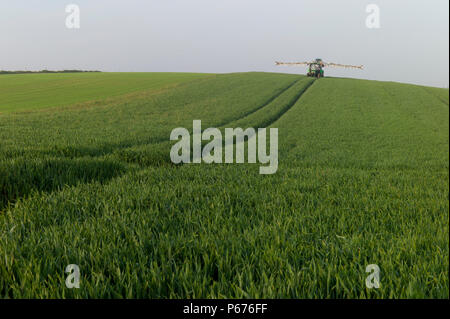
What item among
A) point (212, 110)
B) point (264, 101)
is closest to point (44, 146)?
point (212, 110)

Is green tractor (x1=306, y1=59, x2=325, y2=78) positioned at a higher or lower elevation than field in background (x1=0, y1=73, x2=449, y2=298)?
higher

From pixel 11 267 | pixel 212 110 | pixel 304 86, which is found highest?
pixel 304 86

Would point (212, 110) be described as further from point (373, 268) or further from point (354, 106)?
point (373, 268)

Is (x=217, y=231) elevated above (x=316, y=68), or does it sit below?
below

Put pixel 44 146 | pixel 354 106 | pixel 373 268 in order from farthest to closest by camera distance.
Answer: pixel 354 106 → pixel 44 146 → pixel 373 268

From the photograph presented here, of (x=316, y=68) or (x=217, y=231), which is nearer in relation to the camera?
(x=217, y=231)

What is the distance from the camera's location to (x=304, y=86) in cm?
4444

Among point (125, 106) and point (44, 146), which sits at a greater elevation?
point (125, 106)

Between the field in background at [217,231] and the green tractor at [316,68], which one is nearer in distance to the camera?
the field in background at [217,231]

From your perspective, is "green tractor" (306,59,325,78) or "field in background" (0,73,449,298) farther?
"green tractor" (306,59,325,78)

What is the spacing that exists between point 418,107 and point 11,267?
35189 mm

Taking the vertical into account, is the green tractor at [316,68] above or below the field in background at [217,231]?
above
